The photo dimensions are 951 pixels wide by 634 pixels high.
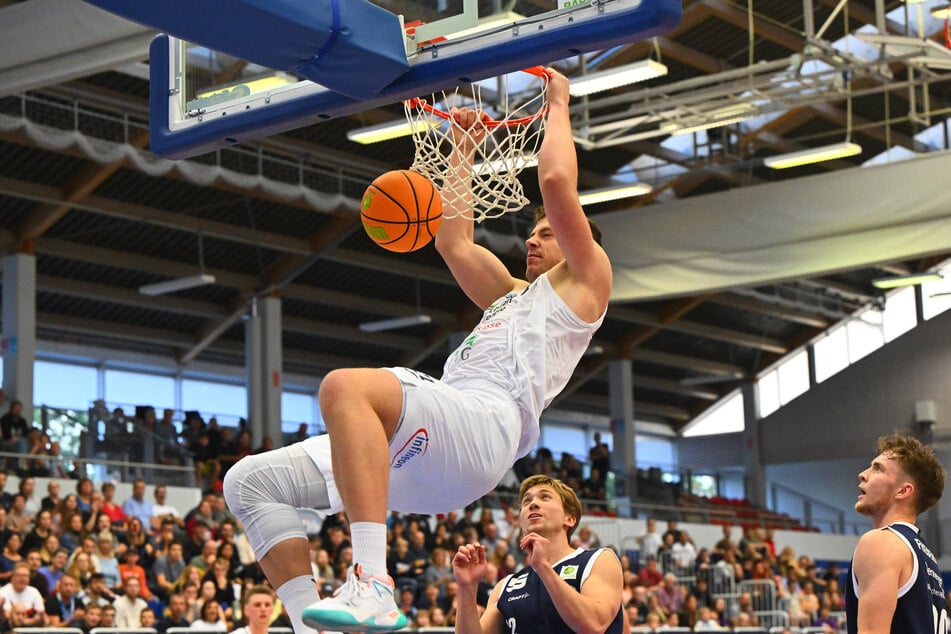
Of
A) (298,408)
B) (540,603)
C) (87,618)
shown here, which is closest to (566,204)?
(540,603)

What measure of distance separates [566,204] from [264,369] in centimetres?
2020

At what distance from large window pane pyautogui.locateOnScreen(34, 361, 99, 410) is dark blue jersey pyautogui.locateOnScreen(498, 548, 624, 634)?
22847 mm

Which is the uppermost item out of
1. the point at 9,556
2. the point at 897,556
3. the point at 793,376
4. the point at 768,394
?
the point at 793,376

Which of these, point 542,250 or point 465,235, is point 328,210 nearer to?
point 465,235

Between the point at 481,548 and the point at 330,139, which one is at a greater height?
the point at 330,139

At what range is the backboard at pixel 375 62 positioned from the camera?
186 inches

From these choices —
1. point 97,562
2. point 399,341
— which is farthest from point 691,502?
point 97,562

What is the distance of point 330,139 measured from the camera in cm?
2195

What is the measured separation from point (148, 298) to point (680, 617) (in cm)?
1209

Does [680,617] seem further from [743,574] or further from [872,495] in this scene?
[872,495]

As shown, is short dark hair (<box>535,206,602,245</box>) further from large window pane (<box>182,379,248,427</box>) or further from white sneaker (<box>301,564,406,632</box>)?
large window pane (<box>182,379,248,427</box>)

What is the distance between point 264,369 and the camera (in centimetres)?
2433

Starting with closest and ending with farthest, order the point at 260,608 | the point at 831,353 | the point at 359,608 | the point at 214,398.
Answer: the point at 359,608 → the point at 260,608 → the point at 214,398 → the point at 831,353

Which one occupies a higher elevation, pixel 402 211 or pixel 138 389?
pixel 138 389
